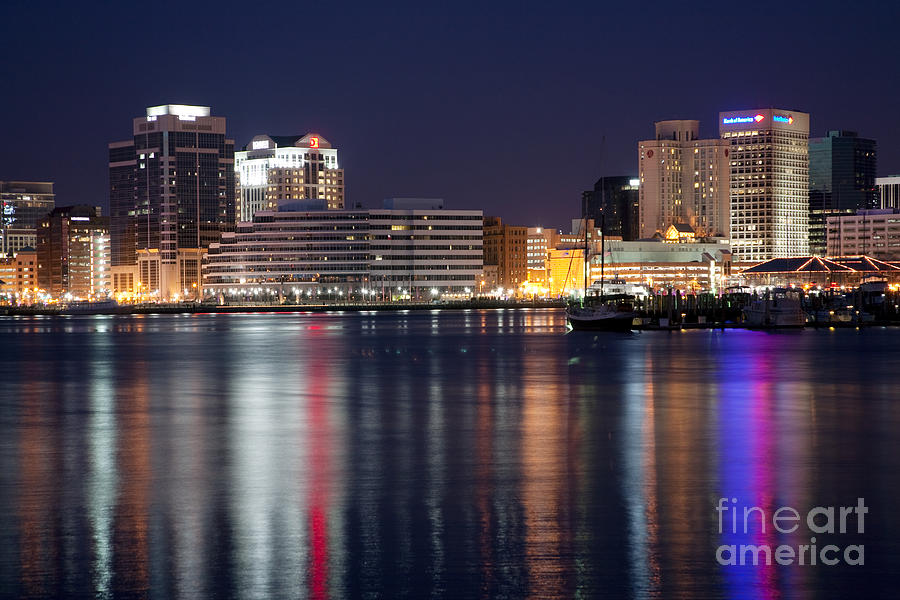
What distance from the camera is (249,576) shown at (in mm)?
17234

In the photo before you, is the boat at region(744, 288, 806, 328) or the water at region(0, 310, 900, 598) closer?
the water at region(0, 310, 900, 598)

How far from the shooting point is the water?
56.8ft

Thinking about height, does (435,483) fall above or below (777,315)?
below

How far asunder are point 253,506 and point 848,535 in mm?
11410

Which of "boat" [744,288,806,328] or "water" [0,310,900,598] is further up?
"boat" [744,288,806,328]

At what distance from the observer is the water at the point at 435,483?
17312 millimetres

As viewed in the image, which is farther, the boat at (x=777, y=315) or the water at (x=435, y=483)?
the boat at (x=777, y=315)

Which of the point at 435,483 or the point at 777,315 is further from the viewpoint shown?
the point at 777,315

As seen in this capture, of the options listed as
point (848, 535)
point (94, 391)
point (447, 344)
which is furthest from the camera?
point (447, 344)

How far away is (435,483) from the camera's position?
1001 inches

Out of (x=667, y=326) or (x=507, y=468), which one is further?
(x=667, y=326)

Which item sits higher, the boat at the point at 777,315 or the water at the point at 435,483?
the boat at the point at 777,315

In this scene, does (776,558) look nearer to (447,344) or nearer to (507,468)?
(507,468)

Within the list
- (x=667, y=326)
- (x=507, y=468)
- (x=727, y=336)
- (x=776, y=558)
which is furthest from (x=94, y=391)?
(x=667, y=326)
